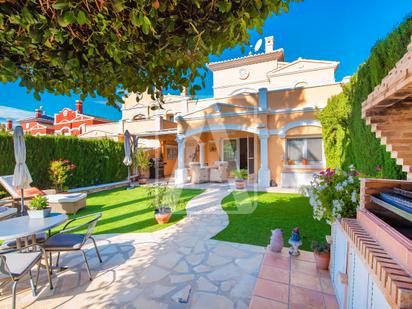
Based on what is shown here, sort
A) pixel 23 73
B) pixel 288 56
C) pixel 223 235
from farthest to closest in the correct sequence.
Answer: pixel 288 56 < pixel 223 235 < pixel 23 73

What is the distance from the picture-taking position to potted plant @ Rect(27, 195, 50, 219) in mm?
3418

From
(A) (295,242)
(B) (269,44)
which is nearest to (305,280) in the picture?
(A) (295,242)

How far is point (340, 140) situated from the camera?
7.70m

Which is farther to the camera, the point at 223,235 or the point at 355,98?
the point at 355,98

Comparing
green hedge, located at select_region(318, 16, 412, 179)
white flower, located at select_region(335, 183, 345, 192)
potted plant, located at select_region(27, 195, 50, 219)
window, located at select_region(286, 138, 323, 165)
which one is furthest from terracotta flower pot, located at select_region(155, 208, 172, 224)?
window, located at select_region(286, 138, 323, 165)

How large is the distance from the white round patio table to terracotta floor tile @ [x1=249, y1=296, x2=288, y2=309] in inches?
121

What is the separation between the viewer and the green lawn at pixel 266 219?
4316mm

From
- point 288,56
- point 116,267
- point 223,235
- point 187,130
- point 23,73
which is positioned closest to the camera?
point 23,73

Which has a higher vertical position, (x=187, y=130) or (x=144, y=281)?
(x=187, y=130)

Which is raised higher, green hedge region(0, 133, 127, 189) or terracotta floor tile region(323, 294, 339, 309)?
green hedge region(0, 133, 127, 189)

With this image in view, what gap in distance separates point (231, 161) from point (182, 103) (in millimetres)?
6747

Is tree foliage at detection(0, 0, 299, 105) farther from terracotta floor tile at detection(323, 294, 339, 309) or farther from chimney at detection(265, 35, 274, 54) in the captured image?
chimney at detection(265, 35, 274, 54)

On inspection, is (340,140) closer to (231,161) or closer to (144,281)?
(231,161)

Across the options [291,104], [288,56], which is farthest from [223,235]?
[288,56]
